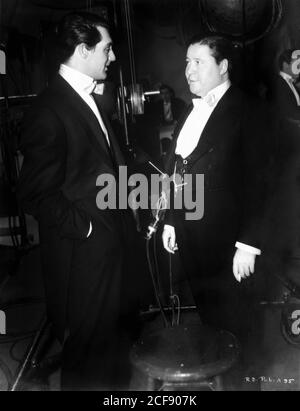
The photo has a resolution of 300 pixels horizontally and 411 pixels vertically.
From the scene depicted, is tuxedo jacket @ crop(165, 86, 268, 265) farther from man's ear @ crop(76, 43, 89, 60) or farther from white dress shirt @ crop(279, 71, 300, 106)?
white dress shirt @ crop(279, 71, 300, 106)

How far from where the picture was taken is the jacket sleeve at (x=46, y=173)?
1676mm

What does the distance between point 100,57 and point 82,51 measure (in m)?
0.08

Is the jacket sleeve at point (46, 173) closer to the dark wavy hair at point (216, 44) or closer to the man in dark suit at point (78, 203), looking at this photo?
the man in dark suit at point (78, 203)

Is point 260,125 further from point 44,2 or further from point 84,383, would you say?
point 44,2

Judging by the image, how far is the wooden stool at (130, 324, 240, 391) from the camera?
1390 millimetres

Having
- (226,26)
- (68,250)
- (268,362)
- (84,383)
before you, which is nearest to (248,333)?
(268,362)

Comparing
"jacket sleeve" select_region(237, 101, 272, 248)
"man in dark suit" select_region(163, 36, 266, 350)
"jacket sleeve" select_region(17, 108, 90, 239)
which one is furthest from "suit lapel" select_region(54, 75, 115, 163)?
"jacket sleeve" select_region(237, 101, 272, 248)

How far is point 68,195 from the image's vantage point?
5.86 feet

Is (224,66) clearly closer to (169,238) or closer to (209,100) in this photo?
(209,100)

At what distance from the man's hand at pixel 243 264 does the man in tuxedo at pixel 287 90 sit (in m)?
0.85

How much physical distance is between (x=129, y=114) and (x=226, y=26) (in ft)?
2.90

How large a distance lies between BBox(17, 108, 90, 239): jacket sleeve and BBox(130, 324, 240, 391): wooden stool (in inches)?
21.8

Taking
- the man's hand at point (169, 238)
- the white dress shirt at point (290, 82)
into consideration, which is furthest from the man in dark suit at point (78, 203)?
the white dress shirt at point (290, 82)

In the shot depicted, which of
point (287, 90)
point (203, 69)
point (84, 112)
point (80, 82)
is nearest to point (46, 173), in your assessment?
point (84, 112)
